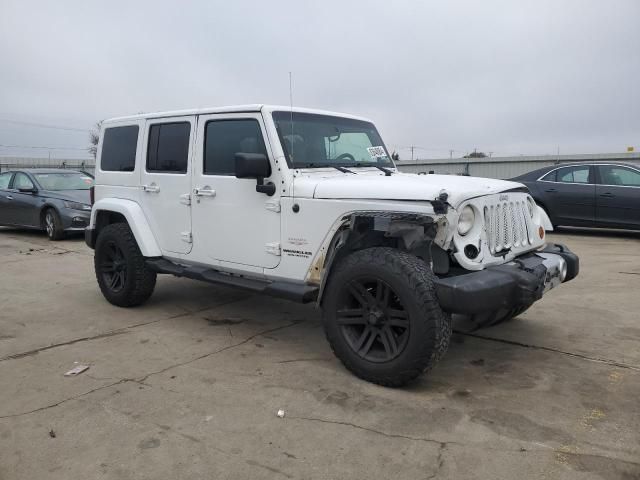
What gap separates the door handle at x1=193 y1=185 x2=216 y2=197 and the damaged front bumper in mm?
2176

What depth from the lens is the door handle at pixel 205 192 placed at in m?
4.58

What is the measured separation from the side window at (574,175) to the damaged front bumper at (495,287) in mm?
7340

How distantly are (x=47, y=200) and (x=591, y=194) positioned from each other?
34.4ft

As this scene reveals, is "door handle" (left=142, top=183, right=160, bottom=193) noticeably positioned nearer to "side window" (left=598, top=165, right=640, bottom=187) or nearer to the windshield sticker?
the windshield sticker

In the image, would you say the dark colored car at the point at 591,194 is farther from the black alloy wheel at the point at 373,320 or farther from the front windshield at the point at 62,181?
the front windshield at the point at 62,181

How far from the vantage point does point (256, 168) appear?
3918 millimetres

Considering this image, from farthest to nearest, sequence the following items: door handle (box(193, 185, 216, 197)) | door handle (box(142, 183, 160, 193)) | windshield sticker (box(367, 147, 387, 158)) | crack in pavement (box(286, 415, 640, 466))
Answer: door handle (box(142, 183, 160, 193))
windshield sticker (box(367, 147, 387, 158))
door handle (box(193, 185, 216, 197))
crack in pavement (box(286, 415, 640, 466))

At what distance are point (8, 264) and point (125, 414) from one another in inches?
238

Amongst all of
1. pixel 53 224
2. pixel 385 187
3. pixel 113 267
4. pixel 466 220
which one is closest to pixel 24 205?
pixel 53 224

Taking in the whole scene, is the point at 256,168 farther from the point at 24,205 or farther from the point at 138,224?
the point at 24,205

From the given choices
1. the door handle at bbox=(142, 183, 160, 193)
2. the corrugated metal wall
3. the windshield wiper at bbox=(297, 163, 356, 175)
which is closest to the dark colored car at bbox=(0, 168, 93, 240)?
the door handle at bbox=(142, 183, 160, 193)

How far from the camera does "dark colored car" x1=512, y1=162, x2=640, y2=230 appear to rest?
962 cm

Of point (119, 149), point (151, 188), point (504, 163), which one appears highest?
point (504, 163)

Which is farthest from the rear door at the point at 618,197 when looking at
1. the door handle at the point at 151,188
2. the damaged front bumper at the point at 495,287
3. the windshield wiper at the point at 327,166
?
the door handle at the point at 151,188
